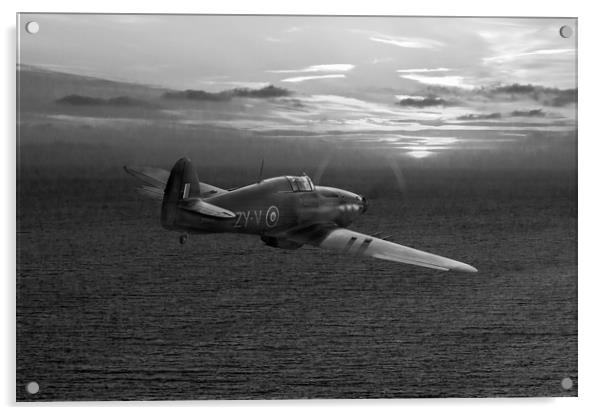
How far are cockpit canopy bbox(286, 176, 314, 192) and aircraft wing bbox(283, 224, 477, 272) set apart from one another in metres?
0.26

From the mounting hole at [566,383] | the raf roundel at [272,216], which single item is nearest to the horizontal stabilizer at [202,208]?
the raf roundel at [272,216]

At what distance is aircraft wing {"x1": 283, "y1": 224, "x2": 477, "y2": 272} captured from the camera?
5.08 metres

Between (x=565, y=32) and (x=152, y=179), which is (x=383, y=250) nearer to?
(x=152, y=179)

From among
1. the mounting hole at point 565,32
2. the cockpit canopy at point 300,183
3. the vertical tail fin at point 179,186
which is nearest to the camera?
the vertical tail fin at point 179,186

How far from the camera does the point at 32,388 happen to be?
16.4 ft

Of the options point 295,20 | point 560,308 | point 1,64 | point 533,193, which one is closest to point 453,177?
point 533,193

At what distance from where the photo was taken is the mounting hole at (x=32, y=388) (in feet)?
16.4

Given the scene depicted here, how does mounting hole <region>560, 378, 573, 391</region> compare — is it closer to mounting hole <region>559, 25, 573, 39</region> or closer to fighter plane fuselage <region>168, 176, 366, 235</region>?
fighter plane fuselage <region>168, 176, 366, 235</region>

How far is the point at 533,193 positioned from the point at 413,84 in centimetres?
102

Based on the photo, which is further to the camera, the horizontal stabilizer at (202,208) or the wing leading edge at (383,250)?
the wing leading edge at (383,250)

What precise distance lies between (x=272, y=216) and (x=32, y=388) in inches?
71.4

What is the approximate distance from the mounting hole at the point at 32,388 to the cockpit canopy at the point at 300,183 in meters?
A: 2.00

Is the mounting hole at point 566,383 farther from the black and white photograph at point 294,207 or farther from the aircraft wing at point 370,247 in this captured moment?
the aircraft wing at point 370,247

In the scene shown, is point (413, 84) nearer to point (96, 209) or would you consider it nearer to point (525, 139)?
point (525, 139)
